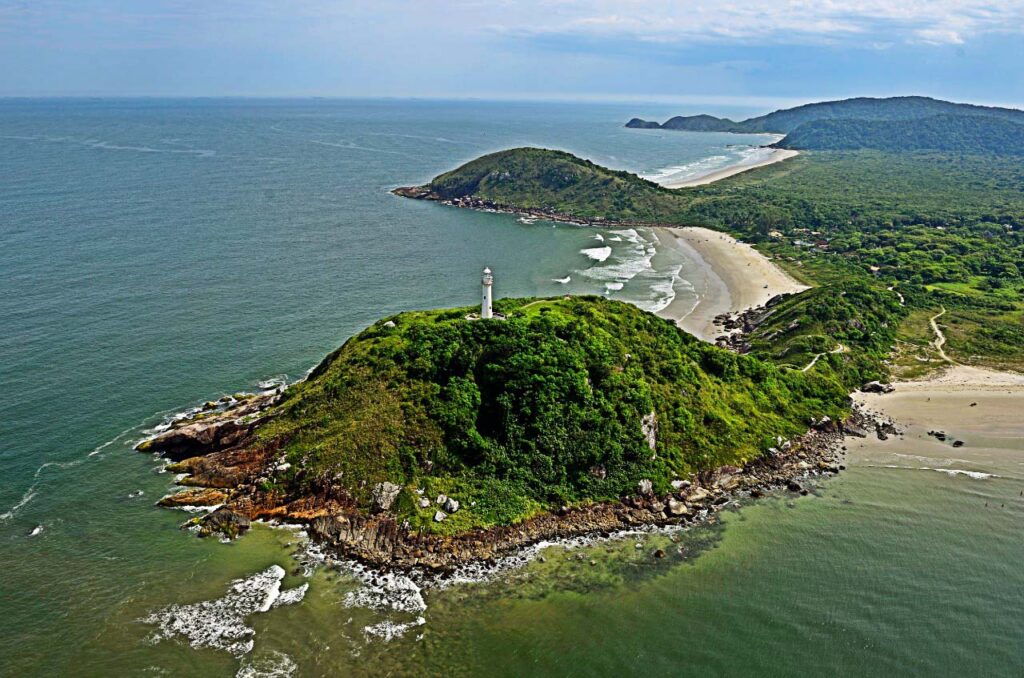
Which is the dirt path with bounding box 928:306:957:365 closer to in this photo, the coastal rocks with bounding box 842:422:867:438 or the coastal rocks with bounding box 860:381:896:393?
the coastal rocks with bounding box 860:381:896:393

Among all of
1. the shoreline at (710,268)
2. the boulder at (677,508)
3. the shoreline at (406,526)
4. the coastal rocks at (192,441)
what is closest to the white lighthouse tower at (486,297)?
the shoreline at (406,526)

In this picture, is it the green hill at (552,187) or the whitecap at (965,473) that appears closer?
the whitecap at (965,473)

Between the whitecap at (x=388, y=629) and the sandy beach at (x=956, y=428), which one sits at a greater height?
the sandy beach at (x=956, y=428)

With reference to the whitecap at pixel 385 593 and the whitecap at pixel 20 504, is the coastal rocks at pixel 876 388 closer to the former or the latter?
the whitecap at pixel 385 593

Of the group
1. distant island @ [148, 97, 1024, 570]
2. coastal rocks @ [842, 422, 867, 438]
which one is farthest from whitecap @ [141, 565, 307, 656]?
coastal rocks @ [842, 422, 867, 438]

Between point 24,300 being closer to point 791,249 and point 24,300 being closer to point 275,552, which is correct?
point 275,552

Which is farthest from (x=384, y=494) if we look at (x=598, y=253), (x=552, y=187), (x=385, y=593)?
(x=552, y=187)

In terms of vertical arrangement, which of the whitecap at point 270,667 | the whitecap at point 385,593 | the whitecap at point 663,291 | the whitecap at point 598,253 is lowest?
the whitecap at point 270,667
